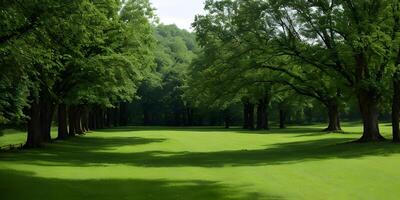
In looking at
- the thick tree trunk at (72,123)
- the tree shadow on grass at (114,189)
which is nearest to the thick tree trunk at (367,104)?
the tree shadow on grass at (114,189)

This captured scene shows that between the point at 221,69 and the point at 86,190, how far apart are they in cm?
2276

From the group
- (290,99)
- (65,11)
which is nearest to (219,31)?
(65,11)

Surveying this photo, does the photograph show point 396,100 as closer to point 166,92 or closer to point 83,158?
point 83,158

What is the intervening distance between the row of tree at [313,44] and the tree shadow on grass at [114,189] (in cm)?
1810

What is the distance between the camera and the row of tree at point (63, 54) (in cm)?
1908

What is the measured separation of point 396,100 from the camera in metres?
37.5

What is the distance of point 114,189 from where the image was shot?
17.5 meters

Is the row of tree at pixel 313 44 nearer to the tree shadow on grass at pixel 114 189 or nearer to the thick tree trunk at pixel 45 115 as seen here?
the thick tree trunk at pixel 45 115

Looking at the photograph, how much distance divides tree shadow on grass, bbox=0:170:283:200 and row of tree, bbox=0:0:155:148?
4.39 metres

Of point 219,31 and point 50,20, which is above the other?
point 219,31

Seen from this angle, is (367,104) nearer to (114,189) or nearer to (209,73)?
(209,73)

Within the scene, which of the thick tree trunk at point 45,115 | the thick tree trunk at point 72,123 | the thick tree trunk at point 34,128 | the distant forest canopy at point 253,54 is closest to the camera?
the distant forest canopy at point 253,54

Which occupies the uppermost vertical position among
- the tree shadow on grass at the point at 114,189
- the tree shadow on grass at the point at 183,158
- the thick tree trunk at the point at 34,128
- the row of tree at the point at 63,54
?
the row of tree at the point at 63,54

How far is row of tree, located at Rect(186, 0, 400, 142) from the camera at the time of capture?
3441cm
